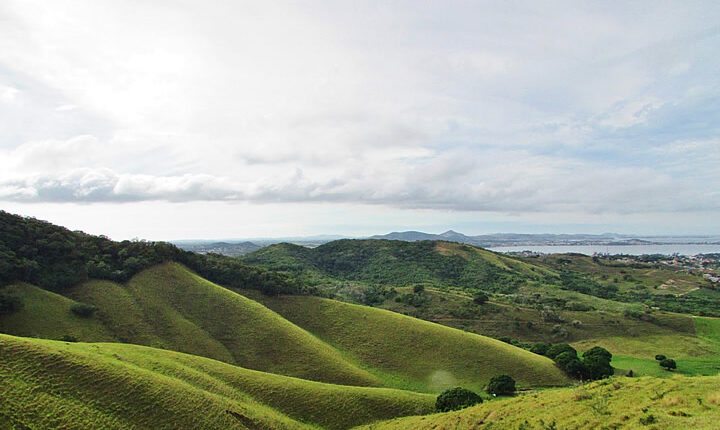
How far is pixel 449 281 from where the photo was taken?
164 metres

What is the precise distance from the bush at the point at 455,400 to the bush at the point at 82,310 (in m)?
55.9

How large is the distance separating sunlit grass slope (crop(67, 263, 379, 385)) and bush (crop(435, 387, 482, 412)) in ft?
47.9

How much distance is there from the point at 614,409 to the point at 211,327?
5961 centimetres

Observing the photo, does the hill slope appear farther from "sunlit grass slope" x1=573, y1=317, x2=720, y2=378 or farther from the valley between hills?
"sunlit grass slope" x1=573, y1=317, x2=720, y2=378

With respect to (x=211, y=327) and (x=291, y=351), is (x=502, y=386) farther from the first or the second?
(x=211, y=327)

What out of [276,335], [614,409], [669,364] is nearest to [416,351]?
[276,335]

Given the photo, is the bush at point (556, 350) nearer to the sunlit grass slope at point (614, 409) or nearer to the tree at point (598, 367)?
the tree at point (598, 367)

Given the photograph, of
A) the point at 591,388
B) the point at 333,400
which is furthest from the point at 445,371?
the point at 591,388

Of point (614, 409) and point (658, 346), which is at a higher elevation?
point (614, 409)

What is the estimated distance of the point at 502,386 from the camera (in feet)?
164

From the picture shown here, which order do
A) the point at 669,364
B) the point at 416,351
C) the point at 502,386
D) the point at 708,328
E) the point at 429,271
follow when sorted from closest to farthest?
the point at 502,386 → the point at 669,364 → the point at 416,351 → the point at 708,328 → the point at 429,271

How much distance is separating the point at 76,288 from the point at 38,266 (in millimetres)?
7976

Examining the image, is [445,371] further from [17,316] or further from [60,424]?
[17,316]

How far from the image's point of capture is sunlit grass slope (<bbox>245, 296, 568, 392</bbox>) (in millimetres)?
55906
